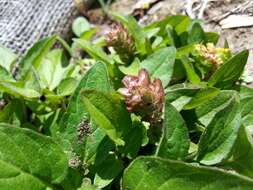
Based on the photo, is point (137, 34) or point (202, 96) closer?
point (202, 96)

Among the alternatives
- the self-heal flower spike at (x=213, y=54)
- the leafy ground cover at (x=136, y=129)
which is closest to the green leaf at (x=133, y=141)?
the leafy ground cover at (x=136, y=129)

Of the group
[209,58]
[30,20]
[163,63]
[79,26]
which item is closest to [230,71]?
[209,58]

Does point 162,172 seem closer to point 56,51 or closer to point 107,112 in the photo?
point 107,112

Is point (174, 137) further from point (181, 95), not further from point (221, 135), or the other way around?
point (181, 95)

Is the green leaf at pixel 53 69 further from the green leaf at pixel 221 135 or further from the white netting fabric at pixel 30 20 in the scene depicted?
the green leaf at pixel 221 135

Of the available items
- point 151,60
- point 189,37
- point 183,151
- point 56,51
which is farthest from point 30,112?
point 183,151
